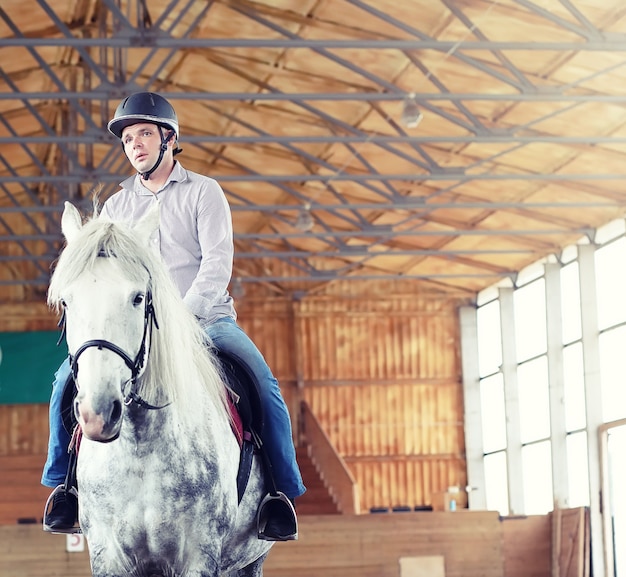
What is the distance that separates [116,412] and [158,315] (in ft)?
1.81

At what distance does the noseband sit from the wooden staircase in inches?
952

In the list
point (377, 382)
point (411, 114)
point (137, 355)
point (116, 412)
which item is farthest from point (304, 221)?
point (116, 412)

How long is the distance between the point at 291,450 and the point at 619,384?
20.7 metres

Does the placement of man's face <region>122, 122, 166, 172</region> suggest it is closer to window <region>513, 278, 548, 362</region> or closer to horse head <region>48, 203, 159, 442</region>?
horse head <region>48, 203, 159, 442</region>

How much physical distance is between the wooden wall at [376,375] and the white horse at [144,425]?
2772 cm

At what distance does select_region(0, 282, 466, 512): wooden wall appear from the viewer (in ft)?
104

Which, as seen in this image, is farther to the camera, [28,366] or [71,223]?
[28,366]

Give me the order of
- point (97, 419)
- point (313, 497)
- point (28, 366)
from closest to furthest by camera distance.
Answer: point (97, 419) < point (313, 497) < point (28, 366)

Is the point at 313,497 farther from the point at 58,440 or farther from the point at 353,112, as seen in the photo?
the point at 58,440

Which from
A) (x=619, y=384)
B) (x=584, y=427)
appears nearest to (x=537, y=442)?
(x=584, y=427)

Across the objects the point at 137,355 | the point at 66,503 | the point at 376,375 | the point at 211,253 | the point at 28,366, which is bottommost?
the point at 66,503

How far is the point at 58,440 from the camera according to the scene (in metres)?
4.57

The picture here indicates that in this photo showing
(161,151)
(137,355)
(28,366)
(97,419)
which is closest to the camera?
(97,419)

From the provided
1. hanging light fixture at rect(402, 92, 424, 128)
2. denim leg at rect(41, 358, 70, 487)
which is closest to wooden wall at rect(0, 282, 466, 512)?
hanging light fixture at rect(402, 92, 424, 128)
